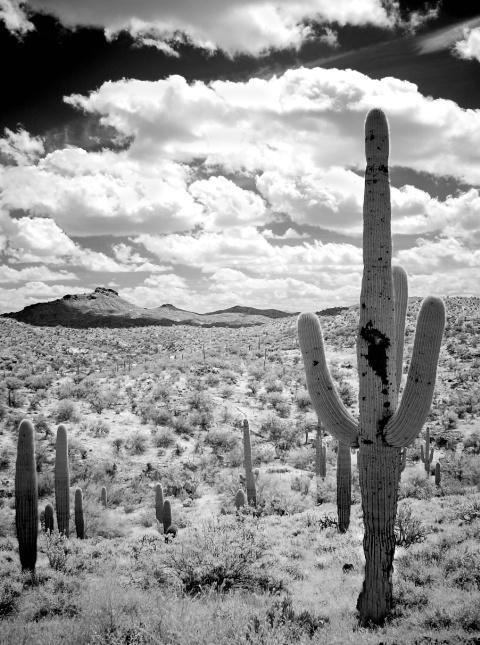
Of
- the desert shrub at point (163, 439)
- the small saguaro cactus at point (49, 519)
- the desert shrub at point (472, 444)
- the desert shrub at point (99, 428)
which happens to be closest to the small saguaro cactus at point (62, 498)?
the small saguaro cactus at point (49, 519)

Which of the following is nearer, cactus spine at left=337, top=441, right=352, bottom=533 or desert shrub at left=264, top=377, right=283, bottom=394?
cactus spine at left=337, top=441, right=352, bottom=533

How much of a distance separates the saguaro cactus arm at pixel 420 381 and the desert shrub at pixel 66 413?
63.4 feet

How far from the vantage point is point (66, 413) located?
2231cm

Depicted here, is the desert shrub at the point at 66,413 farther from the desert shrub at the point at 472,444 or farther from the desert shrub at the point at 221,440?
the desert shrub at the point at 472,444

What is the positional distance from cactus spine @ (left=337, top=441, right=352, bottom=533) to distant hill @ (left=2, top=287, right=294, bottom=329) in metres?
105

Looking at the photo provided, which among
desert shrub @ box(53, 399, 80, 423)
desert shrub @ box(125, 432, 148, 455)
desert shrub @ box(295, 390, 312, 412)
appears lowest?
desert shrub @ box(125, 432, 148, 455)

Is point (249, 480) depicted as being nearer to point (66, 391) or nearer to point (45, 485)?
point (45, 485)

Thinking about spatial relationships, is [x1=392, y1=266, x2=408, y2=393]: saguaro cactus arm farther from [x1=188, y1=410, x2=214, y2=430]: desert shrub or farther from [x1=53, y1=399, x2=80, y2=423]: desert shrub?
[x1=53, y1=399, x2=80, y2=423]: desert shrub

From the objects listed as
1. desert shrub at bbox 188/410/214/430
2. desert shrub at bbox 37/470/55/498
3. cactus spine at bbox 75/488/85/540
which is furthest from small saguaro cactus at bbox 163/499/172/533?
desert shrub at bbox 188/410/214/430

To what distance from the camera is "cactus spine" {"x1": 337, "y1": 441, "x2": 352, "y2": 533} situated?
11883 millimetres

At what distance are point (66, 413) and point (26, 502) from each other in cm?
1288

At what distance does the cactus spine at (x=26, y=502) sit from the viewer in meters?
9.72

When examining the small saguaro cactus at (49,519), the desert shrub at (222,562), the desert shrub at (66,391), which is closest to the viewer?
the desert shrub at (222,562)

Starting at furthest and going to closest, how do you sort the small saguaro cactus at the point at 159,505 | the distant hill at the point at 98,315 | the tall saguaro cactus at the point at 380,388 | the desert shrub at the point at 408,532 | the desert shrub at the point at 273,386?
the distant hill at the point at 98,315
the desert shrub at the point at 273,386
the small saguaro cactus at the point at 159,505
the desert shrub at the point at 408,532
the tall saguaro cactus at the point at 380,388
